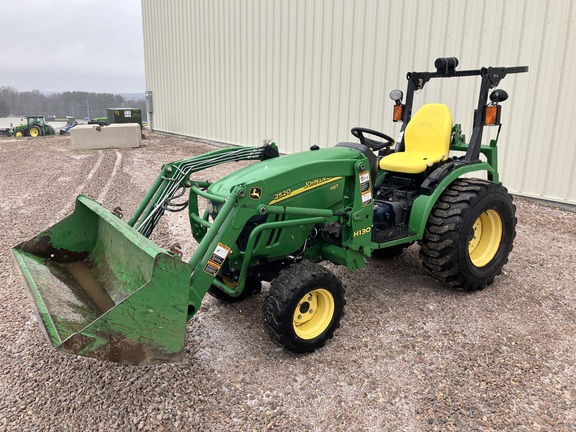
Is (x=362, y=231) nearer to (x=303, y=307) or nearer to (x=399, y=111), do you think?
(x=303, y=307)

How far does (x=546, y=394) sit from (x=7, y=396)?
310 cm

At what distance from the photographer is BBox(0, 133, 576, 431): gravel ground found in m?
2.50

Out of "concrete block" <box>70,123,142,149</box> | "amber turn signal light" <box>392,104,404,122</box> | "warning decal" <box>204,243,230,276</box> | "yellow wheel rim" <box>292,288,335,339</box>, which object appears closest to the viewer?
"warning decal" <box>204,243,230,276</box>

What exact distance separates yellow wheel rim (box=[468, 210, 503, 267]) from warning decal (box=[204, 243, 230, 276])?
238cm

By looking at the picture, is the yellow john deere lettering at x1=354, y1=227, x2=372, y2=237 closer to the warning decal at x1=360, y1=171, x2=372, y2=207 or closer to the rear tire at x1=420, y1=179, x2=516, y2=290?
the warning decal at x1=360, y1=171, x2=372, y2=207

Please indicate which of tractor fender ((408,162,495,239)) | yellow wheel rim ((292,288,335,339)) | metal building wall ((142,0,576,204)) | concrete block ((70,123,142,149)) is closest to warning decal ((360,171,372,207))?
tractor fender ((408,162,495,239))

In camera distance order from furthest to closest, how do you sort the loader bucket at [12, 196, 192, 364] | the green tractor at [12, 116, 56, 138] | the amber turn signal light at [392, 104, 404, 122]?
the green tractor at [12, 116, 56, 138] < the amber turn signal light at [392, 104, 404, 122] < the loader bucket at [12, 196, 192, 364]

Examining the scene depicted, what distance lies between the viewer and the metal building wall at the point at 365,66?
20.6 feet

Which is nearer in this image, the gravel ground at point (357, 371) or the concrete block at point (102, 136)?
the gravel ground at point (357, 371)

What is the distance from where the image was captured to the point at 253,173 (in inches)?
128

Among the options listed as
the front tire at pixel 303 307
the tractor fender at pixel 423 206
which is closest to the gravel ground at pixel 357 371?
the front tire at pixel 303 307

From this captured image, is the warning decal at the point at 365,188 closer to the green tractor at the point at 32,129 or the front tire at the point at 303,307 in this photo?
the front tire at the point at 303,307

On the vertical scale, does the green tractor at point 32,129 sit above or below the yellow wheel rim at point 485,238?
below

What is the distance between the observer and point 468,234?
12.2 ft
